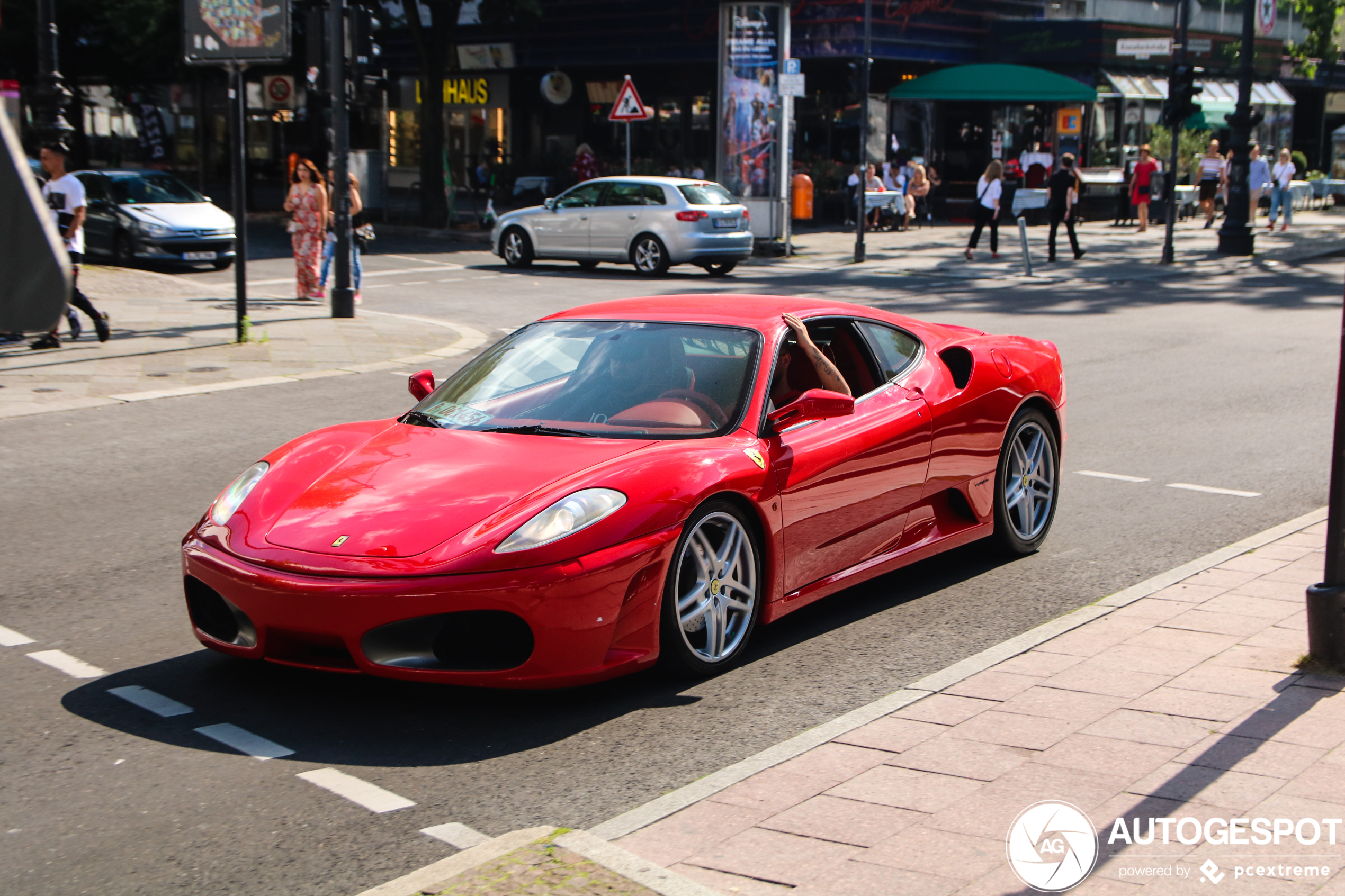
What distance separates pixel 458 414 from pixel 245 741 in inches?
66.1

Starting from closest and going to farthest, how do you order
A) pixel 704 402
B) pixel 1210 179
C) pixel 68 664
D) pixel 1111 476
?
pixel 68 664
pixel 704 402
pixel 1111 476
pixel 1210 179

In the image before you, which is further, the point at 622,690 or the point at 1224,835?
the point at 622,690

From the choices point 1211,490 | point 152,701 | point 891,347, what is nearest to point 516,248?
point 1211,490

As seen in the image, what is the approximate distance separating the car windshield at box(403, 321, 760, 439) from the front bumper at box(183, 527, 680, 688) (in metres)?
0.78

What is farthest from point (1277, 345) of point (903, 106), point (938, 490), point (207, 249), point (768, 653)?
point (903, 106)

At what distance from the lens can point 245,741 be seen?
4301 millimetres

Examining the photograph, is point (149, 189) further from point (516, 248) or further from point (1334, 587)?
point (1334, 587)

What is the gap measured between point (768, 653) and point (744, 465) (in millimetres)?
769

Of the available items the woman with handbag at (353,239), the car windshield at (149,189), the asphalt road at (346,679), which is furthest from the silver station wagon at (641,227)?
the asphalt road at (346,679)

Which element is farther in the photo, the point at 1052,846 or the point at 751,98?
the point at 751,98

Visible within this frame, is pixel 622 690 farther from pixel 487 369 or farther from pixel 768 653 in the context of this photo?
pixel 487 369

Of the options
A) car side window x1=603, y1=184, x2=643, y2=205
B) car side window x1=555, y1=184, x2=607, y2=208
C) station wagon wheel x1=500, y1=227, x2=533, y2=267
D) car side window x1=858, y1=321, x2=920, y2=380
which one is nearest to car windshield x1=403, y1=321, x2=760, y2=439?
car side window x1=858, y1=321, x2=920, y2=380

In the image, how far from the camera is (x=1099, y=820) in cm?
362

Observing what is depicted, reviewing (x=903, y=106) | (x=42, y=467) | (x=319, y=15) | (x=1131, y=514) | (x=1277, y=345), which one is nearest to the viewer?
(x=1131, y=514)
